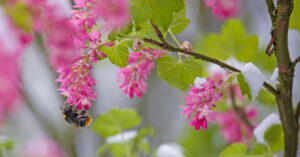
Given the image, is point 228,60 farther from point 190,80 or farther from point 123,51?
point 123,51

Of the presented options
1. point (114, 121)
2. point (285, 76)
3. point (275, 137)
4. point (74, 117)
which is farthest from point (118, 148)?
point (285, 76)

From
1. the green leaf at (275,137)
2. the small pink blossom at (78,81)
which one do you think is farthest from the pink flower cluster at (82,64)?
the green leaf at (275,137)

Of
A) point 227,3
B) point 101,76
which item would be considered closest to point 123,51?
point 227,3

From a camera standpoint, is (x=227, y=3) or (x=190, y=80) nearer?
(x=190, y=80)

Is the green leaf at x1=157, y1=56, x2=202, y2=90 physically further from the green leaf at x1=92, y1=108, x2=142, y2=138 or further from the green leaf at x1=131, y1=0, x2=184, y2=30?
the green leaf at x1=92, y1=108, x2=142, y2=138

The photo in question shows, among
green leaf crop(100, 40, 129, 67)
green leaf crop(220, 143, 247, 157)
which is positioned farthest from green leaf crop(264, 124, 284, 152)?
green leaf crop(100, 40, 129, 67)

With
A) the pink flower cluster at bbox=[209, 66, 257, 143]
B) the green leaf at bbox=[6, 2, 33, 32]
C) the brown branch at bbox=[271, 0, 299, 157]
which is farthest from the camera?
the pink flower cluster at bbox=[209, 66, 257, 143]
